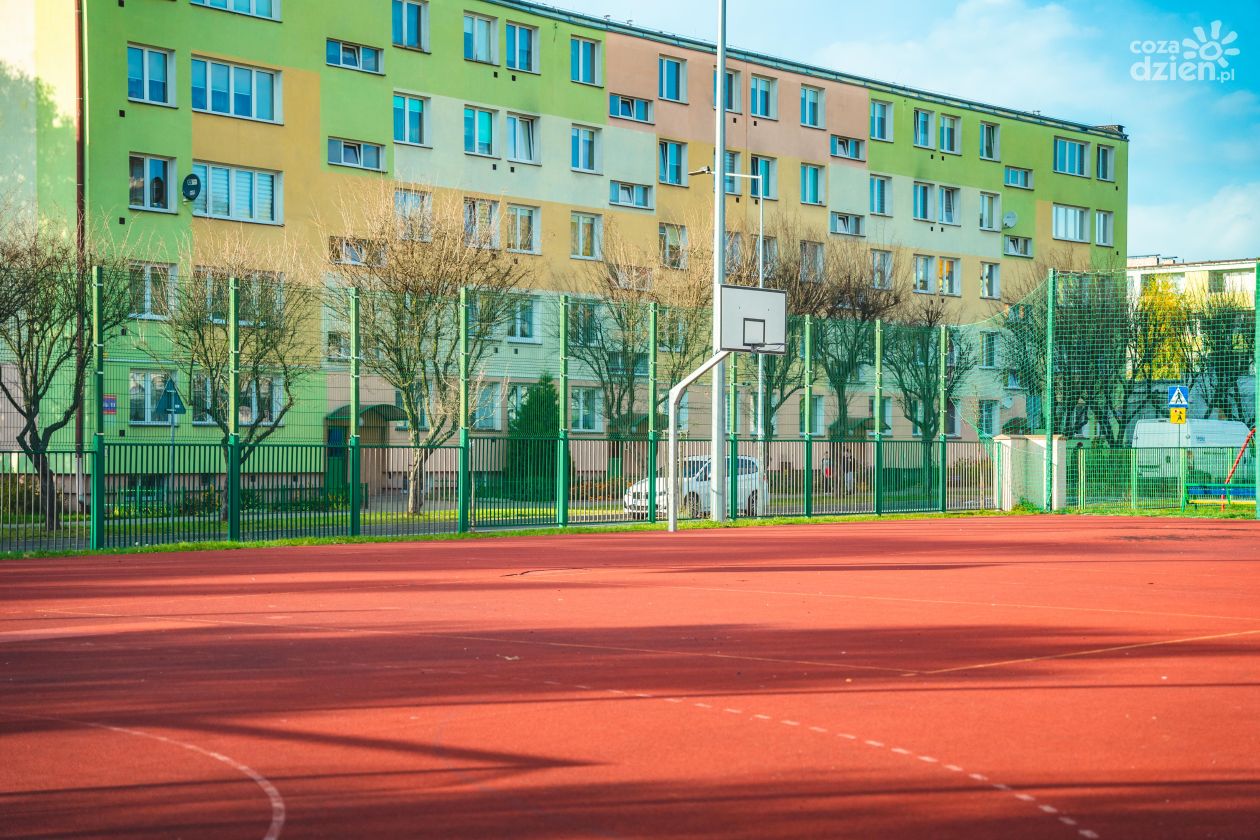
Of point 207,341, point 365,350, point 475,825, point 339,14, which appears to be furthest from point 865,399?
point 475,825

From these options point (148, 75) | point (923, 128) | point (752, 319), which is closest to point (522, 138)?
point (148, 75)

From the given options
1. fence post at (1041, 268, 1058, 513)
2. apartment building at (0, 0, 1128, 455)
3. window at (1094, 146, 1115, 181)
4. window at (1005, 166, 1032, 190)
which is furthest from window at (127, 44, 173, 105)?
window at (1094, 146, 1115, 181)

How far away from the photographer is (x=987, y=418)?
127 feet

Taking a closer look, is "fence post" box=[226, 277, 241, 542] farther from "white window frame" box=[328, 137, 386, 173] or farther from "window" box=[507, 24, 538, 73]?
"window" box=[507, 24, 538, 73]

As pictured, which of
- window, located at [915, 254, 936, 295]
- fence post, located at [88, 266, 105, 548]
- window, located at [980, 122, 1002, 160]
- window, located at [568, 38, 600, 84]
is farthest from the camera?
window, located at [980, 122, 1002, 160]

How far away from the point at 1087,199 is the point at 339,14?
37.2 metres

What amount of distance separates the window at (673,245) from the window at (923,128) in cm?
1433

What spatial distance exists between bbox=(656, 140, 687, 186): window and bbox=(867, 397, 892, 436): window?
18.8 metres

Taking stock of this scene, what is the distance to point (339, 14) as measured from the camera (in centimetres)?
4159

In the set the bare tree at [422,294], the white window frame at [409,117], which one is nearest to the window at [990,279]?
the white window frame at [409,117]

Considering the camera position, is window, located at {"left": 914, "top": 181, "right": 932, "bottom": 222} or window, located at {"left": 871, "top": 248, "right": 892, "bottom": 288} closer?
window, located at {"left": 871, "top": 248, "right": 892, "bottom": 288}

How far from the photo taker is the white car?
27766 mm

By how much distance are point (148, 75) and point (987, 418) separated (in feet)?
80.0

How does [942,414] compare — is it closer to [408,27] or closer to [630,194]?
[630,194]
